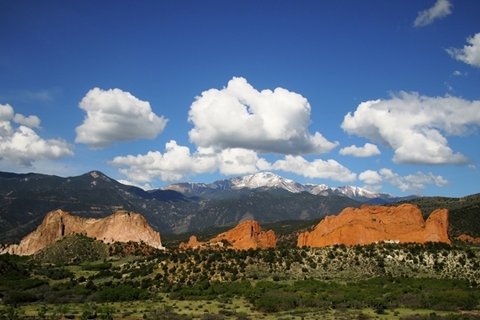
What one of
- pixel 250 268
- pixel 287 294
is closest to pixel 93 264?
pixel 250 268

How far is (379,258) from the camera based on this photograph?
300ft

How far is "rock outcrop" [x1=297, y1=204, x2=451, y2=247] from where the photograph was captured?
343ft

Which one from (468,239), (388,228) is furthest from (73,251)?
(468,239)

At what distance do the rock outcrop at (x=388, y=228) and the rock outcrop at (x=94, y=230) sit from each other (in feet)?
153

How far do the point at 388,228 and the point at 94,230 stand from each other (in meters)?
73.2

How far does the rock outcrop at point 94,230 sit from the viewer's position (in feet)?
449

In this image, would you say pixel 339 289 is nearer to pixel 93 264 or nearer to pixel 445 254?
pixel 445 254

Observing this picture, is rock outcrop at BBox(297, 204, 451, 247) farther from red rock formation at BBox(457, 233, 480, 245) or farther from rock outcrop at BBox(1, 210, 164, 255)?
rock outcrop at BBox(1, 210, 164, 255)

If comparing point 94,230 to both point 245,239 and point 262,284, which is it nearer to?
point 245,239

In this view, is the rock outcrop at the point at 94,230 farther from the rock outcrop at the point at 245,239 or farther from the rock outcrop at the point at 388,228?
the rock outcrop at the point at 388,228

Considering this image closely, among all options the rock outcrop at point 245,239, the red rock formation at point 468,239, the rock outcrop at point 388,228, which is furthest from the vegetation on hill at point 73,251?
the red rock formation at point 468,239

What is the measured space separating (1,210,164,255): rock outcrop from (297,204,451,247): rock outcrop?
46.8m

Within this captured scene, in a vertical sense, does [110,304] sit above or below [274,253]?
below

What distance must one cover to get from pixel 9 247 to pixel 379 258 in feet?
339
